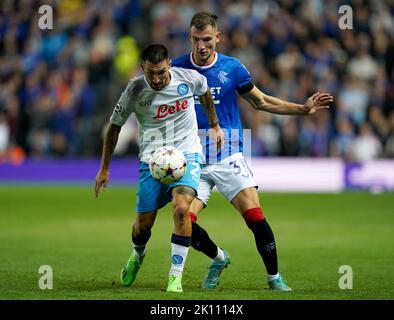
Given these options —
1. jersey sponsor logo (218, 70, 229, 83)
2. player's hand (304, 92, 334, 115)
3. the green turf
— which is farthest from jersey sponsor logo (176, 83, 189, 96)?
the green turf

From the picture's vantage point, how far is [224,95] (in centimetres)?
921

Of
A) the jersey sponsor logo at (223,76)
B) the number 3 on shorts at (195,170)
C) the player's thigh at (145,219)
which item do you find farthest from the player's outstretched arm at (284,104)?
the player's thigh at (145,219)

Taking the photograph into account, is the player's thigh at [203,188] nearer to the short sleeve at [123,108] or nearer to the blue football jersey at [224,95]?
the blue football jersey at [224,95]

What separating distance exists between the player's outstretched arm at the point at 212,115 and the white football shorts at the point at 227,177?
356 millimetres

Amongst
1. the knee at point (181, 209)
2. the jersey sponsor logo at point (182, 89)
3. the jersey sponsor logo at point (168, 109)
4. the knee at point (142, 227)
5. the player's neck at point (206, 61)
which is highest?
the player's neck at point (206, 61)

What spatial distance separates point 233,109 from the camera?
929cm

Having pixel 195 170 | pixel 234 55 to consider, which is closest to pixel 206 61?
pixel 195 170

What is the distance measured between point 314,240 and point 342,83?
9317 mm

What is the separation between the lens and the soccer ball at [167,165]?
8346 mm

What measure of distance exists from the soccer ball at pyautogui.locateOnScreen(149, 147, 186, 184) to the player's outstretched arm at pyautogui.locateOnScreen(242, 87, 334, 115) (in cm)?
120

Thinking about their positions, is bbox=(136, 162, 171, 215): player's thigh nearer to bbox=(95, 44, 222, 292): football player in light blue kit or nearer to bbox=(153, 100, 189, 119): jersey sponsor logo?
bbox=(95, 44, 222, 292): football player in light blue kit
